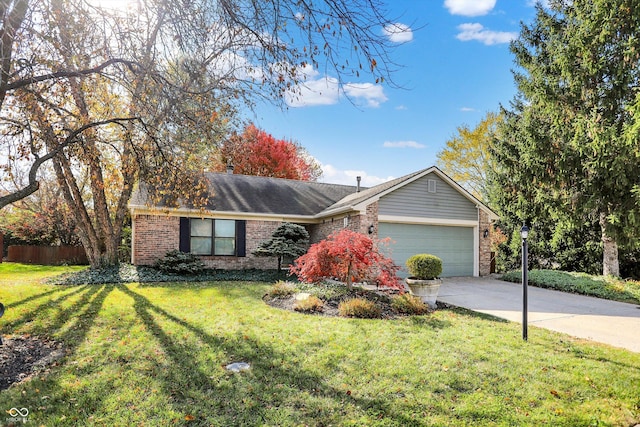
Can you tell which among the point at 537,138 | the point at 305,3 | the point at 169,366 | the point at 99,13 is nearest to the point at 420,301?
the point at 169,366

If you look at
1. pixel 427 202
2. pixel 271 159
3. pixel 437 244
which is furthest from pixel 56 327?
pixel 271 159

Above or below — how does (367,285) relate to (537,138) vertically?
below

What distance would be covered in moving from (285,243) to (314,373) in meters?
9.43

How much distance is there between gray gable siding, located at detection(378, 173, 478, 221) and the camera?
13.5 metres

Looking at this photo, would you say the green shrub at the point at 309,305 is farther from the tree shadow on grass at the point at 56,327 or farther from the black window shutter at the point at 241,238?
the black window shutter at the point at 241,238

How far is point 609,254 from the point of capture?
39.6 ft

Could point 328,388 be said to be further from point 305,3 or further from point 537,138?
point 537,138

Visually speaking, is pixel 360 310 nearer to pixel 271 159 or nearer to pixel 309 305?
pixel 309 305

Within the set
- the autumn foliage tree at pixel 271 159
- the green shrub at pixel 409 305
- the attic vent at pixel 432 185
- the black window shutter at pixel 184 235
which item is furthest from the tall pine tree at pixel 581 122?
the autumn foliage tree at pixel 271 159

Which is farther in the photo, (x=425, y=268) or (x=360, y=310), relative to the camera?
(x=425, y=268)

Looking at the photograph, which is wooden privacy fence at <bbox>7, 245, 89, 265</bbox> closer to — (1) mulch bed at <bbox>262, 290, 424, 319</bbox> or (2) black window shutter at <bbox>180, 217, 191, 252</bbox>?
(2) black window shutter at <bbox>180, 217, 191, 252</bbox>

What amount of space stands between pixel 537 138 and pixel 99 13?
13.5 m

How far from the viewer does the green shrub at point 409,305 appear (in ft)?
25.8

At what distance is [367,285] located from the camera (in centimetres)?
1198
